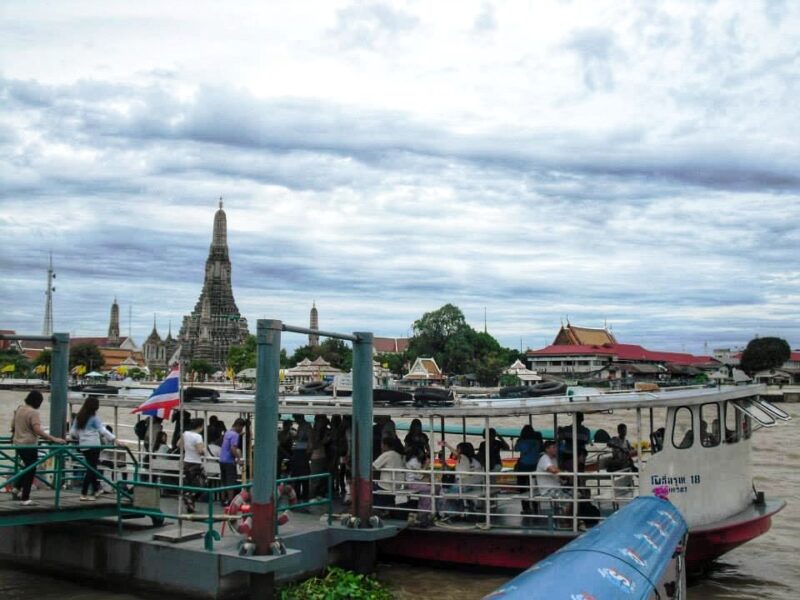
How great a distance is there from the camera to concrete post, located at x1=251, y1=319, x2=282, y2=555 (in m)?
11.0

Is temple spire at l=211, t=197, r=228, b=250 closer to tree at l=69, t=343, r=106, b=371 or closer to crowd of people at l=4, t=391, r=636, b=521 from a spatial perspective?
tree at l=69, t=343, r=106, b=371

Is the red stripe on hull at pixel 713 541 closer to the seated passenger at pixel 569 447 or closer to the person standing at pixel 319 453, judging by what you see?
the seated passenger at pixel 569 447

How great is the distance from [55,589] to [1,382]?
13734 cm

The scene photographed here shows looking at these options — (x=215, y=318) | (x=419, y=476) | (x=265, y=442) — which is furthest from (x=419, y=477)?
(x=215, y=318)

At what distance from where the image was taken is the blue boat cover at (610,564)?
6426mm

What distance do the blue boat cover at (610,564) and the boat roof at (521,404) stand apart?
11.4ft

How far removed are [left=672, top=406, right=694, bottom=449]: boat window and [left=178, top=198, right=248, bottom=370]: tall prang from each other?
525ft

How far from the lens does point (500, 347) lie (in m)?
123

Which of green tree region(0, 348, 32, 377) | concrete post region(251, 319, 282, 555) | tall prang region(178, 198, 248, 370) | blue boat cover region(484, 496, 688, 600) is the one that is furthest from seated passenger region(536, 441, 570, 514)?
tall prang region(178, 198, 248, 370)

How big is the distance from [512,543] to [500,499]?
68cm

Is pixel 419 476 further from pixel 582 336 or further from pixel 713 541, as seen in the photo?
pixel 582 336

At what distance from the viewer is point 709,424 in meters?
13.8

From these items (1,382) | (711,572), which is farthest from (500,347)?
(711,572)

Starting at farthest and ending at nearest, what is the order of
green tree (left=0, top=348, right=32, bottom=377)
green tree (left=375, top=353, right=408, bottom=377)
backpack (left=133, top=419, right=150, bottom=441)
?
1. green tree (left=0, top=348, right=32, bottom=377)
2. green tree (left=375, top=353, right=408, bottom=377)
3. backpack (left=133, top=419, right=150, bottom=441)
